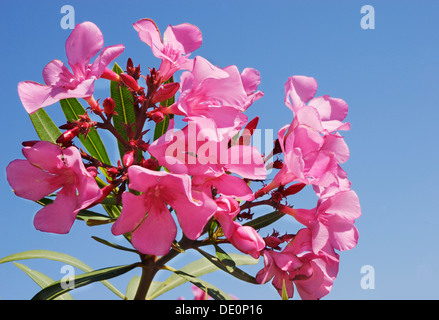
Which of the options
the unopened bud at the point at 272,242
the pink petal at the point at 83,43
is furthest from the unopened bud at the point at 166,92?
the unopened bud at the point at 272,242

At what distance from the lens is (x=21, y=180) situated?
140cm

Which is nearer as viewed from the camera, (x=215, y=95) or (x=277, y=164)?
(x=215, y=95)

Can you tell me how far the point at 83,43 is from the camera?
4.89 ft

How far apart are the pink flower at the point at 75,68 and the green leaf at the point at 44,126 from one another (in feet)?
1.37

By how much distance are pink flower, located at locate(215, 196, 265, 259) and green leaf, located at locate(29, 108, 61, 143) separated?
0.84 m

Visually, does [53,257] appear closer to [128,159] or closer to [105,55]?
[128,159]

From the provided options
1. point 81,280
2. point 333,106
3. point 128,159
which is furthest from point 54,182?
point 333,106

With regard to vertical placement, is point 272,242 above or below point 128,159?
below

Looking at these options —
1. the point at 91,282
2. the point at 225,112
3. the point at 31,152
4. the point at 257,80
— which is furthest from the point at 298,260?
the point at 31,152

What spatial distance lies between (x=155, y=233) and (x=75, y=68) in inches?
24.2

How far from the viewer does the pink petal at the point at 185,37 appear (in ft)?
5.24

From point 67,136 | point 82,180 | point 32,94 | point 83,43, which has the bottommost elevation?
point 82,180

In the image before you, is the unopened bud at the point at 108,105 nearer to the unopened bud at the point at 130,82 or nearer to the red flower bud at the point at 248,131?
the unopened bud at the point at 130,82
